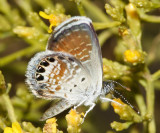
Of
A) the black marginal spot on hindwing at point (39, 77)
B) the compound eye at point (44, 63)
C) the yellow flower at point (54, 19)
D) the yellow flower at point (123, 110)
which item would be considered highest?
the yellow flower at point (54, 19)

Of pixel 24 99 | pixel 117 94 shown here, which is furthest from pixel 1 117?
pixel 117 94

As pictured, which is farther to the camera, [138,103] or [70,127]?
[138,103]

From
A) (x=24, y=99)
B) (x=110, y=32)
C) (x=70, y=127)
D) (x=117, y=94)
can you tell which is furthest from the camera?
(x=110, y=32)

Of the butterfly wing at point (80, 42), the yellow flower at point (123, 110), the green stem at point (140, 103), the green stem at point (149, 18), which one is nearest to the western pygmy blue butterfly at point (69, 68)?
the butterfly wing at point (80, 42)

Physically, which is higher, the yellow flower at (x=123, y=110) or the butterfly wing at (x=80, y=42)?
the butterfly wing at (x=80, y=42)

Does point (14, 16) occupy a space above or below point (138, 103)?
above

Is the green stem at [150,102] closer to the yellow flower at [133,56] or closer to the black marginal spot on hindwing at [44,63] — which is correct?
the yellow flower at [133,56]

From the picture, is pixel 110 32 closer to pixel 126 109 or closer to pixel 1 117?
pixel 126 109

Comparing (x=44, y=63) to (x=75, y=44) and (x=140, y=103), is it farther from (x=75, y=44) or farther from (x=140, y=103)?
(x=140, y=103)
